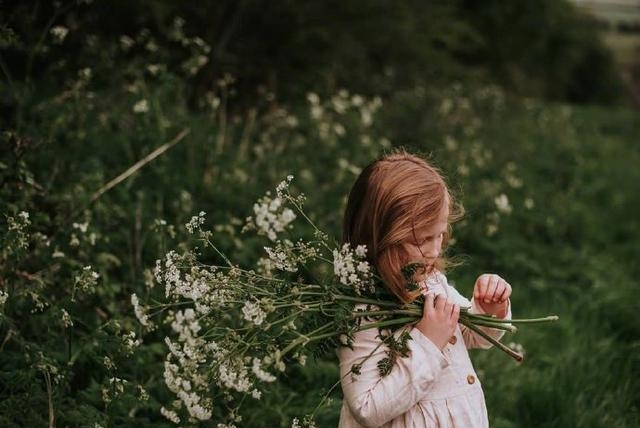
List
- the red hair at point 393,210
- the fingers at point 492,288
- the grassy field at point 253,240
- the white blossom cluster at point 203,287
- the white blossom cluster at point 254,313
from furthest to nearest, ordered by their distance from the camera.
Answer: the grassy field at point 253,240 → the fingers at point 492,288 → the red hair at point 393,210 → the white blossom cluster at point 203,287 → the white blossom cluster at point 254,313

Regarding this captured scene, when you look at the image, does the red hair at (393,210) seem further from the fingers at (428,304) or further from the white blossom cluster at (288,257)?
the white blossom cluster at (288,257)

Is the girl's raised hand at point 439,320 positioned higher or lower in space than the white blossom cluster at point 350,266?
lower

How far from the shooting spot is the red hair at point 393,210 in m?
2.25

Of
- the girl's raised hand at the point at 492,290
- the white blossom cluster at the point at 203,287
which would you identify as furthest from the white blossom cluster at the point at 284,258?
the girl's raised hand at the point at 492,290

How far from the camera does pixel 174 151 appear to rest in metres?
4.89

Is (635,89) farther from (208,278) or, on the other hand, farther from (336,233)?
(208,278)

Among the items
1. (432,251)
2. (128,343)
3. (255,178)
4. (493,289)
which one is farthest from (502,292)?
(255,178)

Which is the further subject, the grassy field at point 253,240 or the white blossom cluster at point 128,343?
the grassy field at point 253,240

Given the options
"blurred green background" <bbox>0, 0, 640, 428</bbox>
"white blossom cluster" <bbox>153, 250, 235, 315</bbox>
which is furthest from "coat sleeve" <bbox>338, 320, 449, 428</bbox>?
"blurred green background" <bbox>0, 0, 640, 428</bbox>

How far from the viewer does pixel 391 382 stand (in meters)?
2.10

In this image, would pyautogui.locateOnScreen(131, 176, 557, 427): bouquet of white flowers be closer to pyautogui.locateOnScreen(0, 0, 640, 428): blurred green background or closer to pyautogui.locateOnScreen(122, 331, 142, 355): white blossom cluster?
pyautogui.locateOnScreen(122, 331, 142, 355): white blossom cluster

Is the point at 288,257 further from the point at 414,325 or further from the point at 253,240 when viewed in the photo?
the point at 253,240

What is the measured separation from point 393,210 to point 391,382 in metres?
0.51

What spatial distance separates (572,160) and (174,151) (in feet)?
18.2
